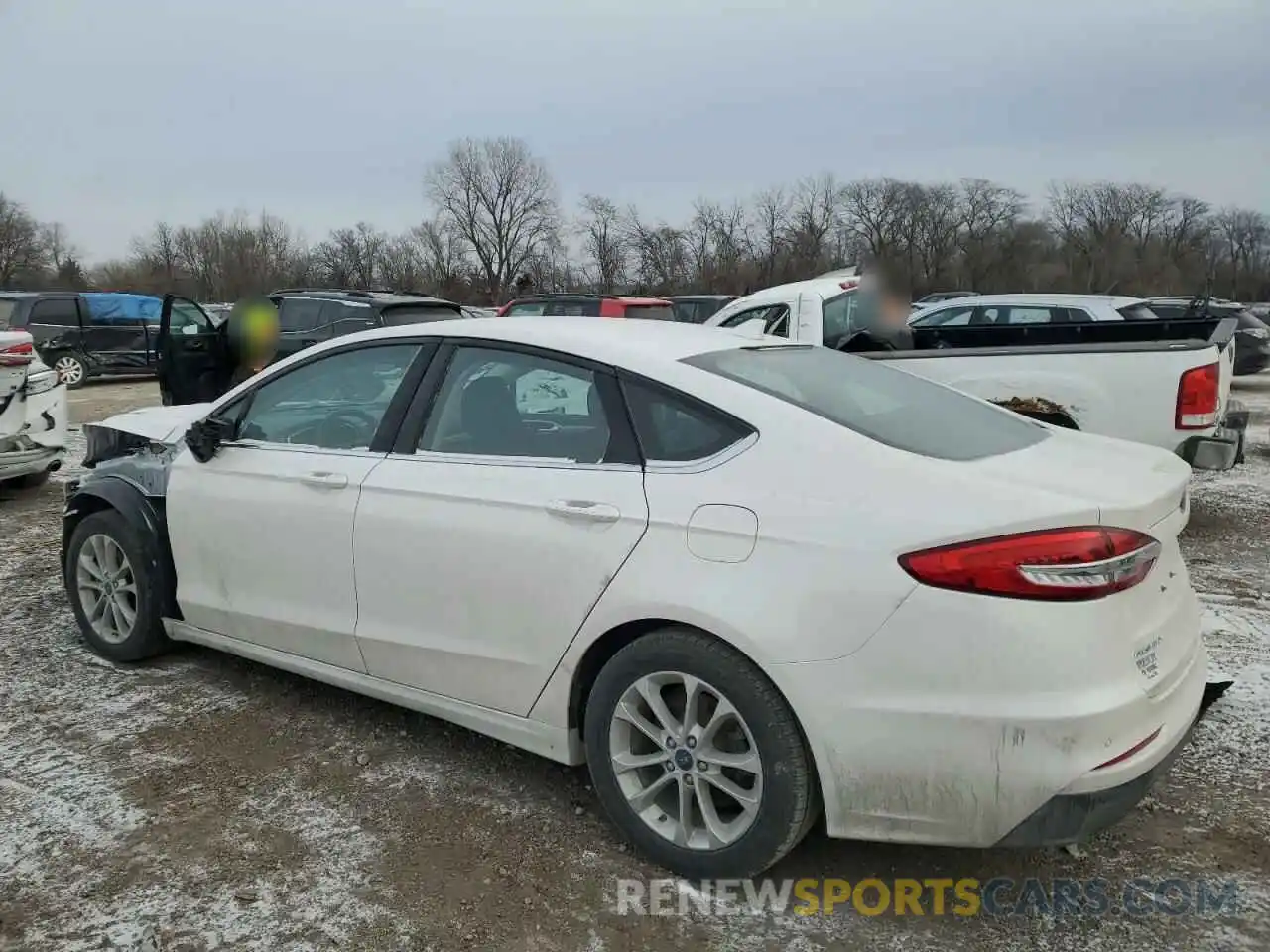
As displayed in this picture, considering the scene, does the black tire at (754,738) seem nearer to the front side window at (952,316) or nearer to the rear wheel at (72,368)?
the front side window at (952,316)

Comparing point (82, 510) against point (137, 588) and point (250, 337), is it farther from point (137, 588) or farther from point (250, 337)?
point (250, 337)

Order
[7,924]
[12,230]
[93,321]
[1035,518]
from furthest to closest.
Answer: [12,230]
[93,321]
[7,924]
[1035,518]

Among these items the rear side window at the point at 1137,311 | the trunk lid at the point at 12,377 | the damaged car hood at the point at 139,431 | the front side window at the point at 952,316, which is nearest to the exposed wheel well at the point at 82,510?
the damaged car hood at the point at 139,431

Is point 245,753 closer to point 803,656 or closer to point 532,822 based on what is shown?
point 532,822

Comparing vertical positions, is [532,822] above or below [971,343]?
below

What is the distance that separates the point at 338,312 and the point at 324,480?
9.09 m

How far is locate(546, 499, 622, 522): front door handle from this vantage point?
2.65 m

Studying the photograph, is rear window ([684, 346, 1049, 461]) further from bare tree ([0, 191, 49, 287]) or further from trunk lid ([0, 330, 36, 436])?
bare tree ([0, 191, 49, 287])

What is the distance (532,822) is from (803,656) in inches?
46.0

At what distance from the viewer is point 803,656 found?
2.30 metres

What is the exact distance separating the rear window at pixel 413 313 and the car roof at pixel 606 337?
7891mm

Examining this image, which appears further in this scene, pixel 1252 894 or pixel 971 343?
pixel 971 343

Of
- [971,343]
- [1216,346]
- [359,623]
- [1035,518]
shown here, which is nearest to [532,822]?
[359,623]

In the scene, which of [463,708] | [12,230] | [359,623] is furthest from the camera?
[12,230]
